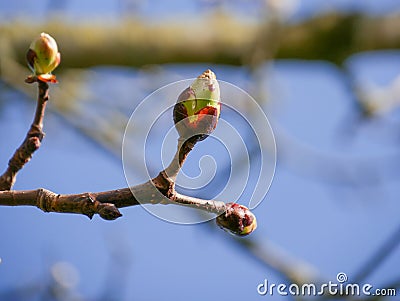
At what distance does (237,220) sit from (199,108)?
0.46ft

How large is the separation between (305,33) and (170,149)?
213cm

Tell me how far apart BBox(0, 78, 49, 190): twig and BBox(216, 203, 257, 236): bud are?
26 cm

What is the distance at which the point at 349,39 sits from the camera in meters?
2.68

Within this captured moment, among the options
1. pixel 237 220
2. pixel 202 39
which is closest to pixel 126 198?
pixel 237 220

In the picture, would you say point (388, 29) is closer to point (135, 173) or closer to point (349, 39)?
point (349, 39)

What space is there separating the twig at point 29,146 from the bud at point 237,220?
26 cm

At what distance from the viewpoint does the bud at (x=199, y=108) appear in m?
0.67

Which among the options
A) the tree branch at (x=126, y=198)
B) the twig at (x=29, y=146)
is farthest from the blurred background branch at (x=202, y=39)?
the tree branch at (x=126, y=198)

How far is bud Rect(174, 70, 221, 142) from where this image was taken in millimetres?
673

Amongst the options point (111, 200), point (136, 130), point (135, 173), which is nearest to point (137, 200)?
point (111, 200)

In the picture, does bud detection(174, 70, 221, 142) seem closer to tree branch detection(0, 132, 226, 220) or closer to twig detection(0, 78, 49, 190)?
tree branch detection(0, 132, 226, 220)

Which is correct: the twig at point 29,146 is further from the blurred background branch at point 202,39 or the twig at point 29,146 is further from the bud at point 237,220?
the blurred background branch at point 202,39

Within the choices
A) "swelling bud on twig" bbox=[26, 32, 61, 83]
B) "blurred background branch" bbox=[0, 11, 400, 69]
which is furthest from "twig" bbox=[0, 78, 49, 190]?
"blurred background branch" bbox=[0, 11, 400, 69]

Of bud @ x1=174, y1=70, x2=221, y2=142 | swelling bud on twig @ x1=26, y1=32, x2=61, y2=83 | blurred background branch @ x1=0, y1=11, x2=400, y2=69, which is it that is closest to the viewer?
bud @ x1=174, y1=70, x2=221, y2=142
